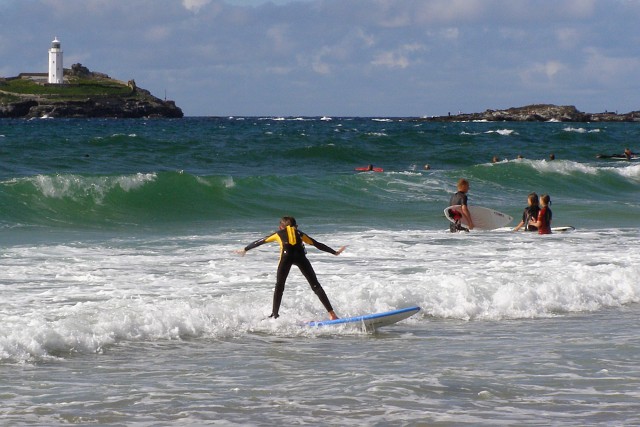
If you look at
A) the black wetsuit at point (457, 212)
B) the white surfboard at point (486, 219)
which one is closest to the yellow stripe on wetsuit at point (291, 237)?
the black wetsuit at point (457, 212)

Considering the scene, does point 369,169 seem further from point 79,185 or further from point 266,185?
point 79,185

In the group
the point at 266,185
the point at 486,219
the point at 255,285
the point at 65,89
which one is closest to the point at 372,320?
the point at 255,285

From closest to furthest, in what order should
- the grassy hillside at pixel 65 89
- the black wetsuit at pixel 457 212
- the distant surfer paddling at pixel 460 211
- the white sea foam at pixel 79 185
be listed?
the distant surfer paddling at pixel 460 211 → the black wetsuit at pixel 457 212 → the white sea foam at pixel 79 185 → the grassy hillside at pixel 65 89

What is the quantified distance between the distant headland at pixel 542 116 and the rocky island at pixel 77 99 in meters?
49.4

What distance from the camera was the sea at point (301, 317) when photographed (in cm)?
841

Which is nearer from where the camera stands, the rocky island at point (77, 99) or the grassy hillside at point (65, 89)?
the rocky island at point (77, 99)

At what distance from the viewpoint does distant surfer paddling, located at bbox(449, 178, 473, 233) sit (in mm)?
19844

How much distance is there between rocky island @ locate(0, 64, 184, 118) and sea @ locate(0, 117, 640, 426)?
133062 mm

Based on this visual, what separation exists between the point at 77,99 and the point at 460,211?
481 ft

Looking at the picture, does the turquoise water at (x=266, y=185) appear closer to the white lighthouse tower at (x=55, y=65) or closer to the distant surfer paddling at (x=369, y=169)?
the distant surfer paddling at (x=369, y=169)

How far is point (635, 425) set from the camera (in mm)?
7719

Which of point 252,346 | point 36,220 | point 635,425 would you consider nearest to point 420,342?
point 252,346

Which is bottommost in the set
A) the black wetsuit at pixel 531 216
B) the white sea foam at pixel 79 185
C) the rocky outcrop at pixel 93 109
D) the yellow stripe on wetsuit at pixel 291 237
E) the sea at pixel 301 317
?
the sea at pixel 301 317

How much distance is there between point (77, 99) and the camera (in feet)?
524
